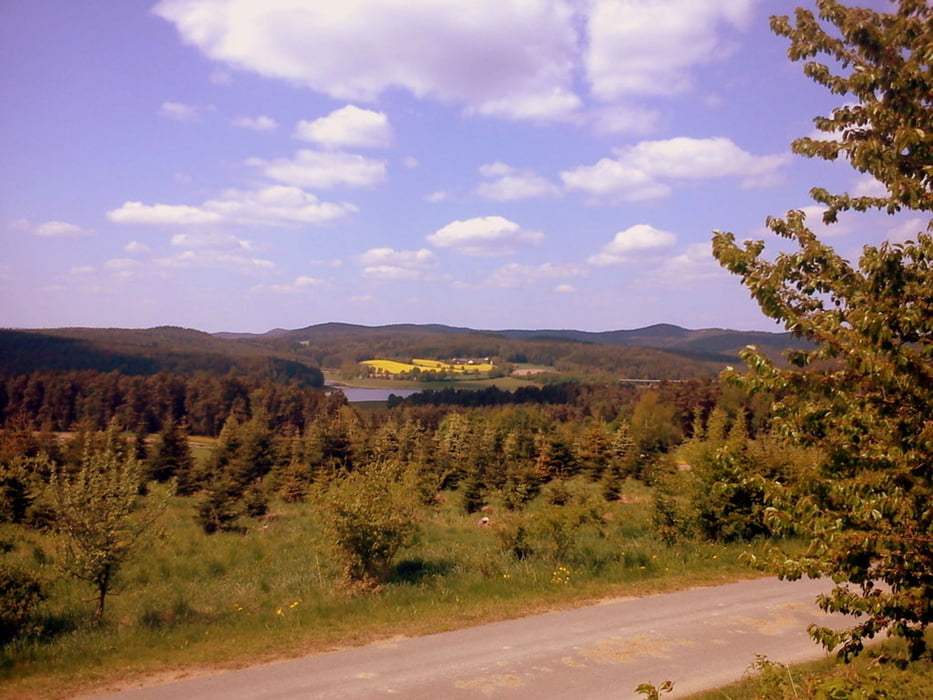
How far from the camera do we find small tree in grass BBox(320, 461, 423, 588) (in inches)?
445

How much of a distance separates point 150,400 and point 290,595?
6294 centimetres

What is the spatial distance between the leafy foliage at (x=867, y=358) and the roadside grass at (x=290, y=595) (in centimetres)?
619

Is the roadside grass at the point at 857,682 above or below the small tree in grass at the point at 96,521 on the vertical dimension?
above

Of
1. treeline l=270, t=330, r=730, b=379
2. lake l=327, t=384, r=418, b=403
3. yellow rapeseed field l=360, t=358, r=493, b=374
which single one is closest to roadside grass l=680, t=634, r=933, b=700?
lake l=327, t=384, r=418, b=403

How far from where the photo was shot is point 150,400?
66.3 metres

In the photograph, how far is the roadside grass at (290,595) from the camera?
778cm

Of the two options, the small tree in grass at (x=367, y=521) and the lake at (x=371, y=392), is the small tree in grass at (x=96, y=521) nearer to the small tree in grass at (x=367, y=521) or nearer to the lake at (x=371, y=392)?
the small tree in grass at (x=367, y=521)

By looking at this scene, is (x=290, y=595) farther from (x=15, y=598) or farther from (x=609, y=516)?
(x=609, y=516)

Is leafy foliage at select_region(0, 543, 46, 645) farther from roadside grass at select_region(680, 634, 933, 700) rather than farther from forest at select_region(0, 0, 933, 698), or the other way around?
roadside grass at select_region(680, 634, 933, 700)

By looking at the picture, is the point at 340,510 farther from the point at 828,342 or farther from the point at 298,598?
the point at 828,342

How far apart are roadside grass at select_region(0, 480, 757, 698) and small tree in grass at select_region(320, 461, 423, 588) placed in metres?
0.37

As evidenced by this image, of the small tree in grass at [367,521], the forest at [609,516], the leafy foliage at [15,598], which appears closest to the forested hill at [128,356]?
the forest at [609,516]

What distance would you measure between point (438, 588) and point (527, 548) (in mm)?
3248

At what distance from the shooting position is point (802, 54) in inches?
205
